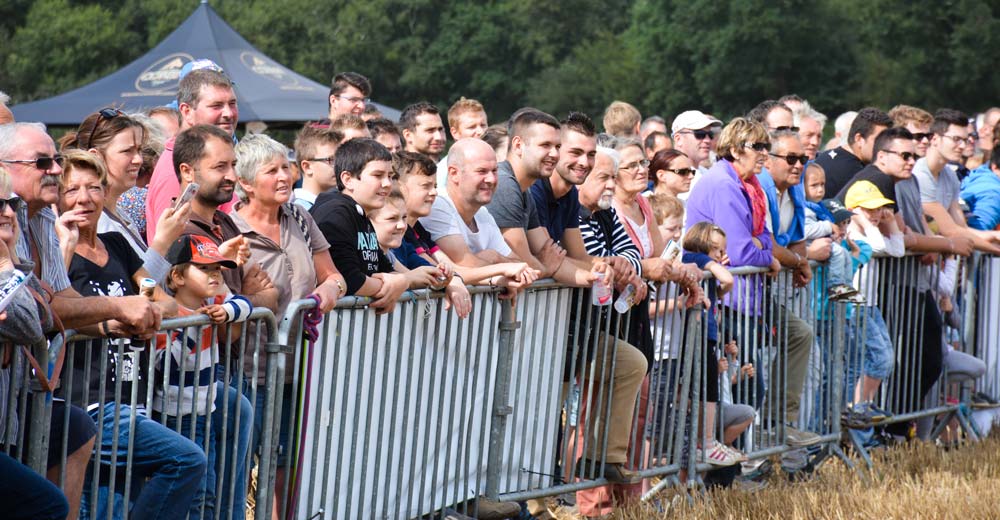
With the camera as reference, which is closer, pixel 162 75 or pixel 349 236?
pixel 349 236

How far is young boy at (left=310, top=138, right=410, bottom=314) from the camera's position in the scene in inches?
223

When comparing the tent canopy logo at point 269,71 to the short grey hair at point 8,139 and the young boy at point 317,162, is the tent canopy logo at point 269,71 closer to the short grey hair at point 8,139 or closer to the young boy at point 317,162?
the young boy at point 317,162

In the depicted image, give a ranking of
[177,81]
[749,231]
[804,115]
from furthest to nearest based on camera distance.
Result: [177,81], [804,115], [749,231]

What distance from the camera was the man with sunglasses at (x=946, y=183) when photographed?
33.9 feet

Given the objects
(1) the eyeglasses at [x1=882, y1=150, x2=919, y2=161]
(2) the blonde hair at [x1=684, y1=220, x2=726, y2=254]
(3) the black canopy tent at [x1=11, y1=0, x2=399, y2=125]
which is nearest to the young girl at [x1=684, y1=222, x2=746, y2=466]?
(2) the blonde hair at [x1=684, y1=220, x2=726, y2=254]

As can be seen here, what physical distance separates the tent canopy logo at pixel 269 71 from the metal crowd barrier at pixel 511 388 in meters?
13.2

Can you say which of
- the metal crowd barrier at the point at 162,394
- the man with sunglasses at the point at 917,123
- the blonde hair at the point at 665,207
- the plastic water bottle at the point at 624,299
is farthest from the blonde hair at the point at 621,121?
the metal crowd barrier at the point at 162,394

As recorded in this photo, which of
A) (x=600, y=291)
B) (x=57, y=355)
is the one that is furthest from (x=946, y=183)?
(x=57, y=355)

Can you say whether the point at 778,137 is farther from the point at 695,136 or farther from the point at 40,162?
the point at 40,162

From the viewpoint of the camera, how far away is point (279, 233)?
562 centimetres

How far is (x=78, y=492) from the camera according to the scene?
4488 millimetres

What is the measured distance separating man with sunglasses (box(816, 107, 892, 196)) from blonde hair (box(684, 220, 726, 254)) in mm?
2944

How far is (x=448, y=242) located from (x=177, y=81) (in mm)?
13208

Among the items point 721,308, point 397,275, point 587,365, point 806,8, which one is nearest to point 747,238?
point 721,308
